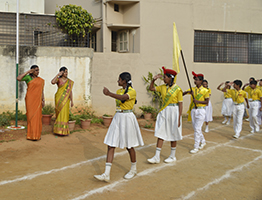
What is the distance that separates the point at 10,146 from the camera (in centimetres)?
659

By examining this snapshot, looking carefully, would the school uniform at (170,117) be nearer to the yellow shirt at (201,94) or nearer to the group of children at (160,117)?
the group of children at (160,117)

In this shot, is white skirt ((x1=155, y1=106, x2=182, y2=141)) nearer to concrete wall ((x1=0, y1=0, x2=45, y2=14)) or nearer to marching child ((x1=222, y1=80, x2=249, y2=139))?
marching child ((x1=222, y1=80, x2=249, y2=139))

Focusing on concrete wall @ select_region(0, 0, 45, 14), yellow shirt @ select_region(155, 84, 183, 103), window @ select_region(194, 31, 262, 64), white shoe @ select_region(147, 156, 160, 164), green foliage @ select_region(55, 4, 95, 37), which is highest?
concrete wall @ select_region(0, 0, 45, 14)

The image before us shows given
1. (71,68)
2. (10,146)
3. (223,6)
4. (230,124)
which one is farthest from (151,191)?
(223,6)

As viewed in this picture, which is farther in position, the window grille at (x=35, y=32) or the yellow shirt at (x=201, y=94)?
the window grille at (x=35, y=32)

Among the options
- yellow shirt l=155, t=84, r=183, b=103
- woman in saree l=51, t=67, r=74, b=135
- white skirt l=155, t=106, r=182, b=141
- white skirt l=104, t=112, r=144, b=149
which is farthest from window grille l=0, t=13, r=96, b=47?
white skirt l=104, t=112, r=144, b=149

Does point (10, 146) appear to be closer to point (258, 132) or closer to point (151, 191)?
point (151, 191)

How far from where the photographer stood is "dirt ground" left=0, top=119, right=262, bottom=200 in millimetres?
4000

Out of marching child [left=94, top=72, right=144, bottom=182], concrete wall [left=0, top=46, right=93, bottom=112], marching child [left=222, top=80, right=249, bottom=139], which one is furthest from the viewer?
concrete wall [left=0, top=46, right=93, bottom=112]

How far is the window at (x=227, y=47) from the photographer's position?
1321 centimetres

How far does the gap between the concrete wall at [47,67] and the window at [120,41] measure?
2820 millimetres

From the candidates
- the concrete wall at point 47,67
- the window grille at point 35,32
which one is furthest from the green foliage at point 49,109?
the window grille at point 35,32

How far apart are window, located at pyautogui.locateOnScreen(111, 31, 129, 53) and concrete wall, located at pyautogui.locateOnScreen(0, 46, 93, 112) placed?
2820mm

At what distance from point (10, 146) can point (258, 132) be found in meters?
8.33
